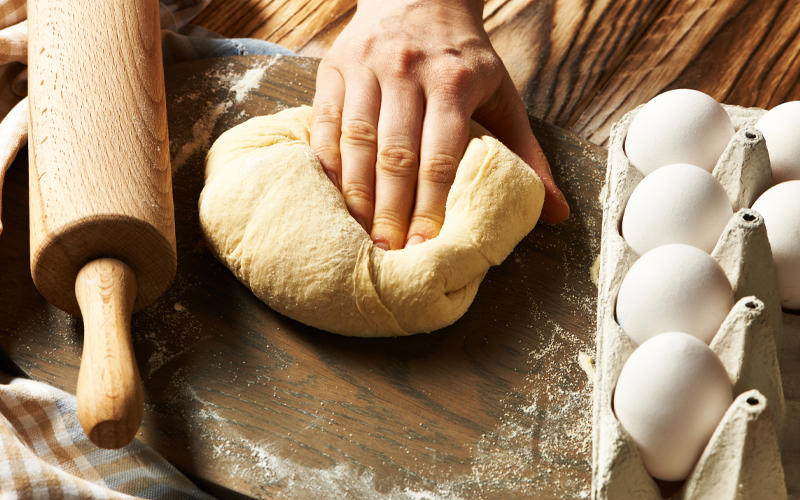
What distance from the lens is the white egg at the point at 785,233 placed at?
0.89 meters

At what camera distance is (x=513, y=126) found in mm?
1352

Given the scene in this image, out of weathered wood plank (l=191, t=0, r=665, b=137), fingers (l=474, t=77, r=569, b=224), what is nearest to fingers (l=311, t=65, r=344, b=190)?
fingers (l=474, t=77, r=569, b=224)

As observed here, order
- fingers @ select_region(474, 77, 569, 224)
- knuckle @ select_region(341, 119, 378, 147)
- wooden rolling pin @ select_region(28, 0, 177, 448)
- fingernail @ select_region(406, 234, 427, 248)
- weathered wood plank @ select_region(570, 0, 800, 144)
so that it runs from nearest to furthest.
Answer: wooden rolling pin @ select_region(28, 0, 177, 448) < fingernail @ select_region(406, 234, 427, 248) < knuckle @ select_region(341, 119, 378, 147) < fingers @ select_region(474, 77, 569, 224) < weathered wood plank @ select_region(570, 0, 800, 144)

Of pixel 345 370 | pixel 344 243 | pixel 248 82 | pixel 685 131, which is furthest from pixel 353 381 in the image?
pixel 248 82

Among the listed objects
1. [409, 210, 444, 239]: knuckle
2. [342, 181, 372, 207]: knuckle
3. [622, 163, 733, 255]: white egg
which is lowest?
[409, 210, 444, 239]: knuckle

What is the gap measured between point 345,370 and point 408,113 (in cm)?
52

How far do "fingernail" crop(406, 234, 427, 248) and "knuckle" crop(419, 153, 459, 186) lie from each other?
117 millimetres

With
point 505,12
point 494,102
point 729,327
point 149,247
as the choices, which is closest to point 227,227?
point 149,247

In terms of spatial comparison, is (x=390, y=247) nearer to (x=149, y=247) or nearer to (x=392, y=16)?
(x=149, y=247)

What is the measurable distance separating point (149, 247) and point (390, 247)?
41 cm

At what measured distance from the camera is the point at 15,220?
122cm

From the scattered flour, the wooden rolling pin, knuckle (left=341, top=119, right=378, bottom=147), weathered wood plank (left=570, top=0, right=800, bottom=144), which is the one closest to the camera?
the wooden rolling pin

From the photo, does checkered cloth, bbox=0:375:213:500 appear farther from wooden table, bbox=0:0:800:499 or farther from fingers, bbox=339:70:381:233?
fingers, bbox=339:70:381:233

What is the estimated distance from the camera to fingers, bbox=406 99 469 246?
3.69ft
